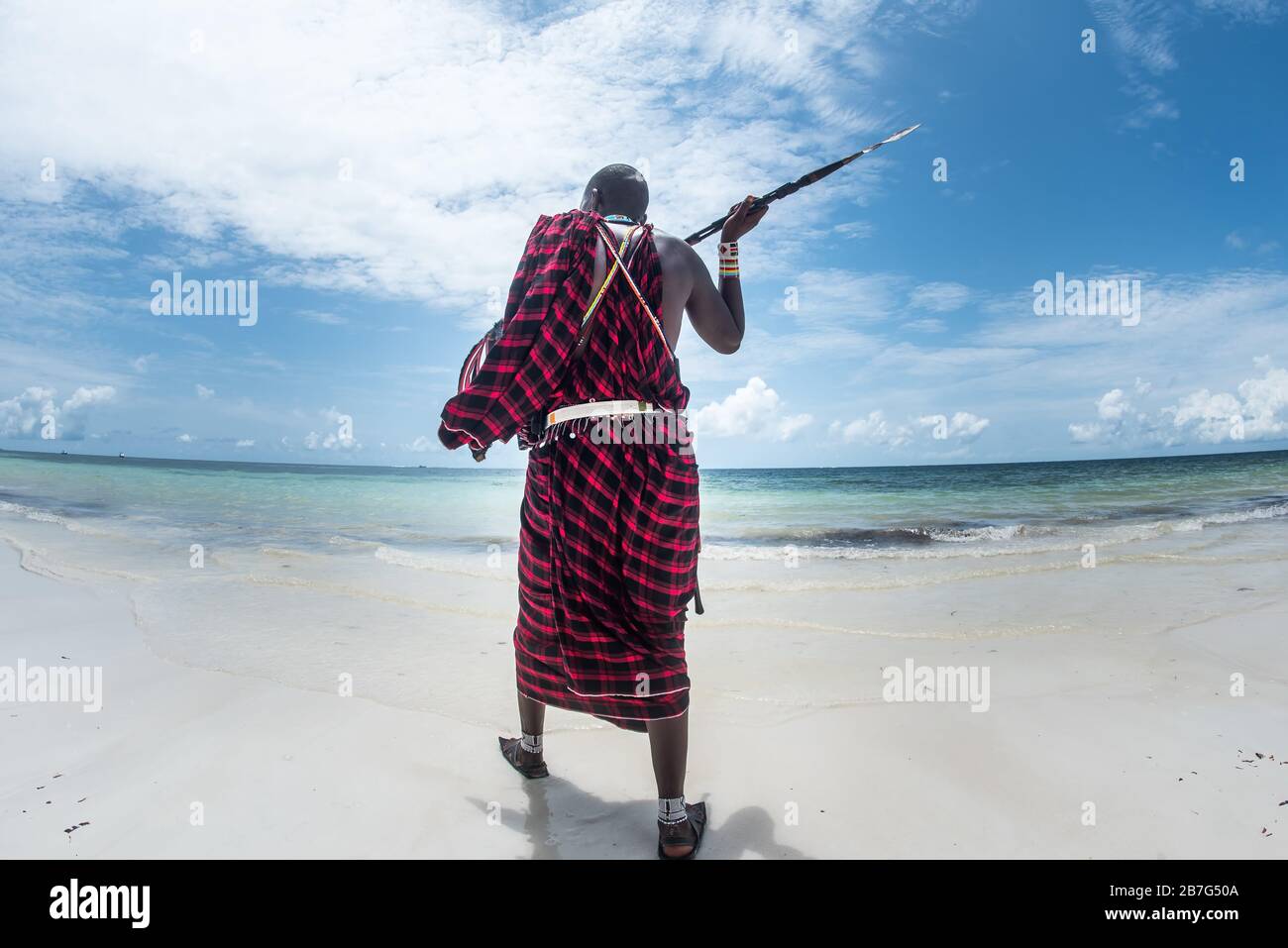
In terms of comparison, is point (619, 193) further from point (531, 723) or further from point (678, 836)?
point (678, 836)

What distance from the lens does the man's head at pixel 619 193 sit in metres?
2.26

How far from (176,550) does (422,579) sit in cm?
336

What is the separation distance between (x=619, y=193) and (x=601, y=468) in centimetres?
91

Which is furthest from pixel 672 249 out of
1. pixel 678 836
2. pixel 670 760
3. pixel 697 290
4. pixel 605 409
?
pixel 678 836

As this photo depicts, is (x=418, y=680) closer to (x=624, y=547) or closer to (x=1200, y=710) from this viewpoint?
(x=624, y=547)

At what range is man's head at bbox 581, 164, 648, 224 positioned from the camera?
226cm

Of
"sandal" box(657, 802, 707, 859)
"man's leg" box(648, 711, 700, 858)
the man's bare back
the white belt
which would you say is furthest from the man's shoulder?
"sandal" box(657, 802, 707, 859)

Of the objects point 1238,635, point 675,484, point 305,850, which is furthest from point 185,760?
point 1238,635

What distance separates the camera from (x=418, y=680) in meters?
3.49

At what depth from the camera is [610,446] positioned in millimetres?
2078

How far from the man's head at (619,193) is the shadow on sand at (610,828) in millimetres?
1932

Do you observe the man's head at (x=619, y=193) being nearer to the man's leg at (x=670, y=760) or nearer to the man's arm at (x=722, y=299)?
the man's arm at (x=722, y=299)

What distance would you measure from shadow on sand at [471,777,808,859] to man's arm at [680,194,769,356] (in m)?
1.53

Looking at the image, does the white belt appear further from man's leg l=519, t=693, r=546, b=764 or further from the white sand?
the white sand
